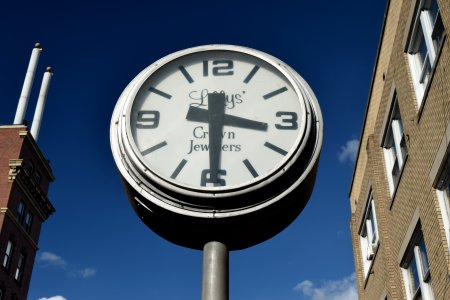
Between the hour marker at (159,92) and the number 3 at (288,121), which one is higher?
the hour marker at (159,92)

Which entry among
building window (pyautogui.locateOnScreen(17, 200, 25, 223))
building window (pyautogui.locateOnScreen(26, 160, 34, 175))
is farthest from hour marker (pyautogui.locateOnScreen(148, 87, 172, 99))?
building window (pyautogui.locateOnScreen(26, 160, 34, 175))

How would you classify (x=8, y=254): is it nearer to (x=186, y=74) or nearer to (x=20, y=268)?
(x=20, y=268)

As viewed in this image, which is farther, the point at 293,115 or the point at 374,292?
the point at 374,292

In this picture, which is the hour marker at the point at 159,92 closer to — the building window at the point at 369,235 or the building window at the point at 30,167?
the building window at the point at 369,235

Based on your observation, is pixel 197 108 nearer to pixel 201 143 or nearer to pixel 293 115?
pixel 201 143

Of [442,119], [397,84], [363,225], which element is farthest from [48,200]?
[442,119]

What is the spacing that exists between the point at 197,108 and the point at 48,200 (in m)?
42.7

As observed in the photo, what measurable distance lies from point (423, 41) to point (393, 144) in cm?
370

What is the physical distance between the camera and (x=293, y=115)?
395 cm

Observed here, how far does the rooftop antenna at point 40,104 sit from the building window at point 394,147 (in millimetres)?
37453

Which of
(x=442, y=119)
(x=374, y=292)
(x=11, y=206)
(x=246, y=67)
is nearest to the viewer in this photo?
(x=246, y=67)

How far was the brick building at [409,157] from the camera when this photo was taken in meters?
10.1

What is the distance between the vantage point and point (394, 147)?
14984 millimetres


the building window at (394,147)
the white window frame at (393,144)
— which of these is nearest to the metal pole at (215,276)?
the white window frame at (393,144)
